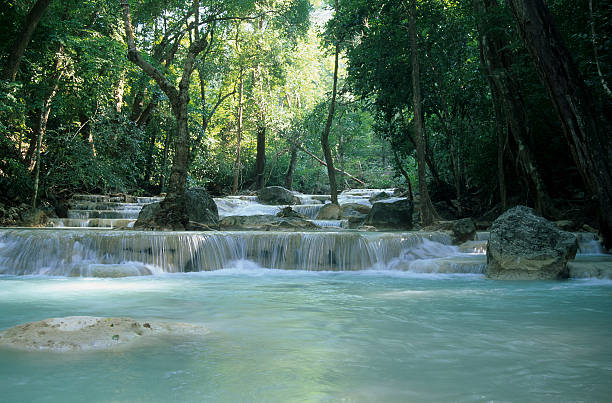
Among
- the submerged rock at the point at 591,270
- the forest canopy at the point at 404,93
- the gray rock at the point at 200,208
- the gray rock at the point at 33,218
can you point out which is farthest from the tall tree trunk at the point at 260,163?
the submerged rock at the point at 591,270

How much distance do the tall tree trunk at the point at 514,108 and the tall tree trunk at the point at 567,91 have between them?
2710mm

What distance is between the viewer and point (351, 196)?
2461 centimetres

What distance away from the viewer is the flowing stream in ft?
A: 8.36

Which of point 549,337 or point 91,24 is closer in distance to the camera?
point 549,337

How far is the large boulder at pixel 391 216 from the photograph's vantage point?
15.1 metres

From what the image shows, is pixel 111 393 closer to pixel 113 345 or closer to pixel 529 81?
pixel 113 345

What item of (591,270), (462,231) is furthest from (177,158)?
(591,270)

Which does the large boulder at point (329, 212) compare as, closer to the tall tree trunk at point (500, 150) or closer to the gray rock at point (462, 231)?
the tall tree trunk at point (500, 150)

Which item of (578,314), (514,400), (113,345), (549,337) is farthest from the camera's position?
(578,314)

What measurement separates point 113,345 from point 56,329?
0.46 meters

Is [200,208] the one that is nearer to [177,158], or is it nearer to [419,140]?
[177,158]

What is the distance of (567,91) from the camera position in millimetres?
7570

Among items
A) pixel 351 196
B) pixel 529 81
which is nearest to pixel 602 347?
pixel 529 81

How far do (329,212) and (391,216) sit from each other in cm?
319
